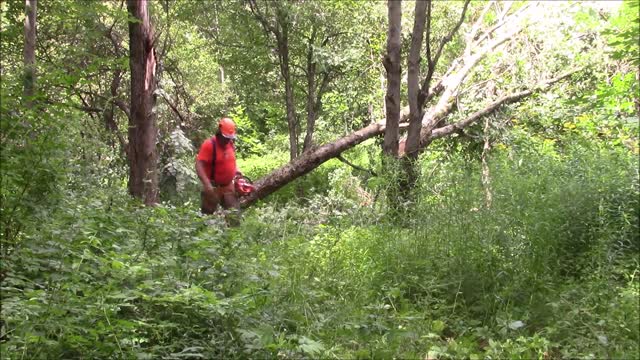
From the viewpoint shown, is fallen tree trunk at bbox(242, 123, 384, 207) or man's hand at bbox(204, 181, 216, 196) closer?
man's hand at bbox(204, 181, 216, 196)

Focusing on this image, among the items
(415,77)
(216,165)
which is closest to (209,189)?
(216,165)

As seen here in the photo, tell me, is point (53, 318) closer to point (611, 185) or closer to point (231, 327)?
point (231, 327)

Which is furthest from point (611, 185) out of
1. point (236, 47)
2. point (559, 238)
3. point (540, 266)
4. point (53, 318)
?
point (236, 47)

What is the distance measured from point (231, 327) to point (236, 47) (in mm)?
10834

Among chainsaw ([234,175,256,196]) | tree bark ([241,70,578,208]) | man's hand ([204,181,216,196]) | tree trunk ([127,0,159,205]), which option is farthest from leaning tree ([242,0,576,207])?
man's hand ([204,181,216,196])

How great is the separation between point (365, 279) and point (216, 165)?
3384 millimetres

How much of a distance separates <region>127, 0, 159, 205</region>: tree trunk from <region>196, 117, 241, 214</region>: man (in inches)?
53.9

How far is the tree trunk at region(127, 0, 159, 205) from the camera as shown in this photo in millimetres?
8062

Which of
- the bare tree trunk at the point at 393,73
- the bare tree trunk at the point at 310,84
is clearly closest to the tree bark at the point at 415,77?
the bare tree trunk at the point at 393,73

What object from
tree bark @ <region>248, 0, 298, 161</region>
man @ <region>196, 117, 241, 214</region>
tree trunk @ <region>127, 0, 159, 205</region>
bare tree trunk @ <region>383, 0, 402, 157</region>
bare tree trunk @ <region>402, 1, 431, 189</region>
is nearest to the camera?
bare tree trunk @ <region>402, 1, 431, 189</region>

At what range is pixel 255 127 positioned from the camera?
24.5 m

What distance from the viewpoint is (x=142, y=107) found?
811 cm

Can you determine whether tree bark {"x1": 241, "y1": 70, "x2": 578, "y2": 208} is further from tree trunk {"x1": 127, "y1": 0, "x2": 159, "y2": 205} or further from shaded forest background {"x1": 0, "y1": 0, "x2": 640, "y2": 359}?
tree trunk {"x1": 127, "y1": 0, "x2": 159, "y2": 205}

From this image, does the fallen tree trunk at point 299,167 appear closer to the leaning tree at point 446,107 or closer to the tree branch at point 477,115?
the leaning tree at point 446,107
